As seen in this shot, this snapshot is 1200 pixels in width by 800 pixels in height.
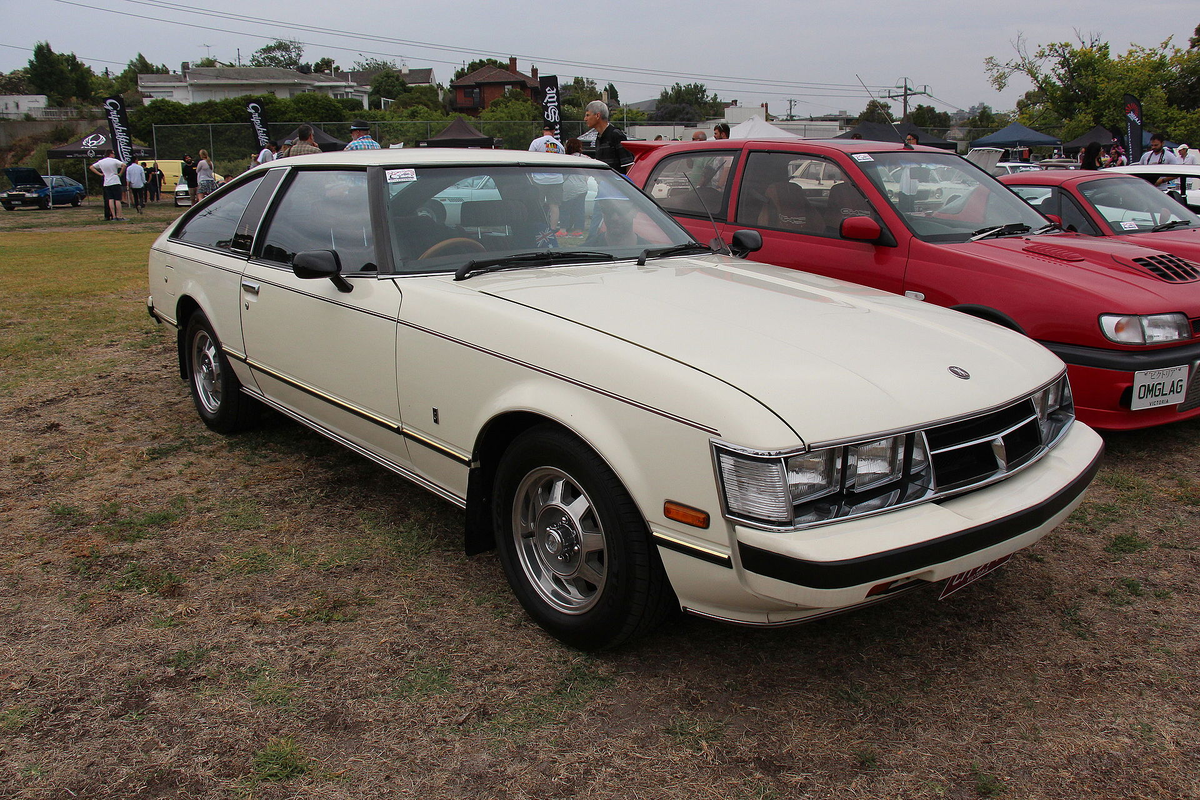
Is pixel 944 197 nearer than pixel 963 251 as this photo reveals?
No

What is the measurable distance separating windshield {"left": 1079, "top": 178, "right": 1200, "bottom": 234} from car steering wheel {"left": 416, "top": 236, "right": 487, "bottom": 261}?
5.12m

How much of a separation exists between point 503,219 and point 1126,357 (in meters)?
3.09

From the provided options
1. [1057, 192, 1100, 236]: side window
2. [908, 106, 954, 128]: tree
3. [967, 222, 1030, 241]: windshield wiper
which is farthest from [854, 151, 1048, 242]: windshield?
[908, 106, 954, 128]: tree

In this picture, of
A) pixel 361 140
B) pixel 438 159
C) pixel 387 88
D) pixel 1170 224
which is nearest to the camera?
pixel 438 159

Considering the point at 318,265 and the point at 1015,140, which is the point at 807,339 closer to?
the point at 318,265

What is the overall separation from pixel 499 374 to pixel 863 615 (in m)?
1.50

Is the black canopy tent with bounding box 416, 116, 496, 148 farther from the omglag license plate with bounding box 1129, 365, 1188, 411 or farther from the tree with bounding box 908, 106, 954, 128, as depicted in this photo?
the tree with bounding box 908, 106, 954, 128

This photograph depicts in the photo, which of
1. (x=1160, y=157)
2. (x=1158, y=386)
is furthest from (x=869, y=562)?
(x=1160, y=157)

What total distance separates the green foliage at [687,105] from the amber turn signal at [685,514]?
9011cm

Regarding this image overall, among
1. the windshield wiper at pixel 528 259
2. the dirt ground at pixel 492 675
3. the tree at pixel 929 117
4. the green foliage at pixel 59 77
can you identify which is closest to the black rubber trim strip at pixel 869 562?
the dirt ground at pixel 492 675

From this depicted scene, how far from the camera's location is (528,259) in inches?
132

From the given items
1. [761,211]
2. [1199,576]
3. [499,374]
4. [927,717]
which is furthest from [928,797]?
[761,211]

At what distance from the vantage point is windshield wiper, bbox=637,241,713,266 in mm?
3535

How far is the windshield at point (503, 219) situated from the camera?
11.0 feet
